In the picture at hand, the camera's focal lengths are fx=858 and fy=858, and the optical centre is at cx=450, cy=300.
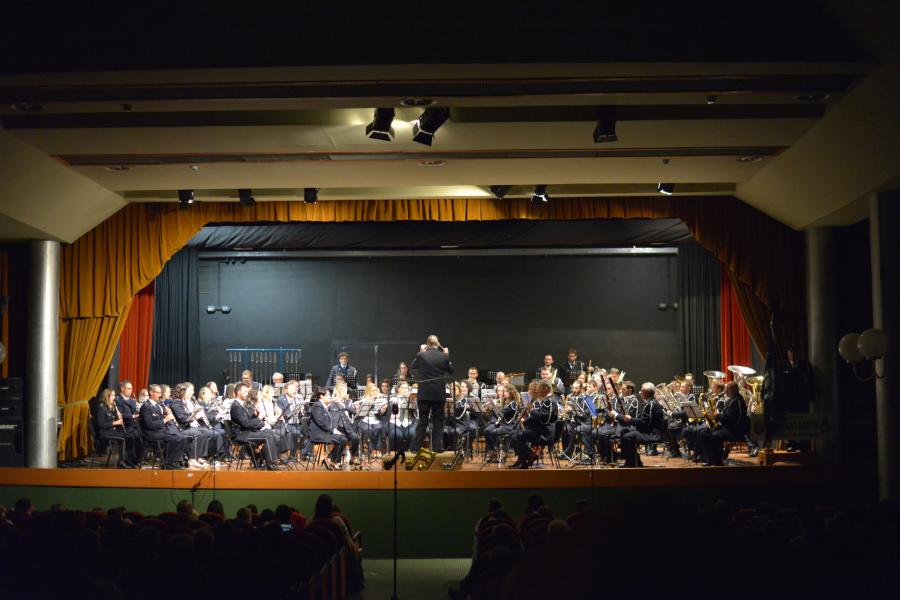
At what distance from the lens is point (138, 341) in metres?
14.2

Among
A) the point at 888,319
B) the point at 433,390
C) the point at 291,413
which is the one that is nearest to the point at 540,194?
the point at 433,390

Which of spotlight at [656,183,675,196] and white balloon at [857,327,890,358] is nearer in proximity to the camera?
white balloon at [857,327,890,358]

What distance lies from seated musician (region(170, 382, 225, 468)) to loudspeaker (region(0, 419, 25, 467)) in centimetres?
187

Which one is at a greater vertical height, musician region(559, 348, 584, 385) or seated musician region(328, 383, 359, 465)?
musician region(559, 348, 584, 385)

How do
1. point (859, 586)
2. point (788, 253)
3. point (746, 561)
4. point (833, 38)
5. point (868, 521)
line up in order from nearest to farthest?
1. point (746, 561)
2. point (859, 586)
3. point (868, 521)
4. point (833, 38)
5. point (788, 253)

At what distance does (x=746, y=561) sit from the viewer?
40.6 inches

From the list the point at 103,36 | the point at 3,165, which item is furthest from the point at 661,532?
the point at 3,165

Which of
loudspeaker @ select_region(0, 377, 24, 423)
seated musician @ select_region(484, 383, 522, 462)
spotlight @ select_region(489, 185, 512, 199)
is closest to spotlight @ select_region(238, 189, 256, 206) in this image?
spotlight @ select_region(489, 185, 512, 199)

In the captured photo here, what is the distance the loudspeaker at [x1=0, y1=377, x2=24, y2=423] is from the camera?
10.7 meters

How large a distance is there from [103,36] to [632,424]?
710cm

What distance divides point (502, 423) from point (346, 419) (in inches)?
78.7

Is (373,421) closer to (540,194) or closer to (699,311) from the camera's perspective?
(540,194)

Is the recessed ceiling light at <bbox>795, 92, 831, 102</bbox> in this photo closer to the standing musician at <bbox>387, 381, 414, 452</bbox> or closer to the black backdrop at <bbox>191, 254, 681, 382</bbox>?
the standing musician at <bbox>387, 381, 414, 452</bbox>

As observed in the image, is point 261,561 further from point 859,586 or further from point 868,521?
point 868,521
